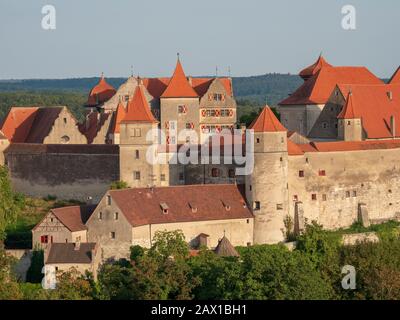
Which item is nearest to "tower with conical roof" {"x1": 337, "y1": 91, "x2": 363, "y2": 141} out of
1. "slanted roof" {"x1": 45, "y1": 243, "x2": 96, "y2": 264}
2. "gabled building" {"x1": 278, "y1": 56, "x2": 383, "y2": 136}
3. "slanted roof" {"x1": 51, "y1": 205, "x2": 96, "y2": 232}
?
"gabled building" {"x1": 278, "y1": 56, "x2": 383, "y2": 136}

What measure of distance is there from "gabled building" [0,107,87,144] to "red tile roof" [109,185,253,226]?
13.0 meters

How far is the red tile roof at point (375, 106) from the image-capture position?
71625 mm

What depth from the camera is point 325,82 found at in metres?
77.2

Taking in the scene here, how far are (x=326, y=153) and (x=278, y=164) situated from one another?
156 inches

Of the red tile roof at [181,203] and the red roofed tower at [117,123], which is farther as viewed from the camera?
the red roofed tower at [117,123]

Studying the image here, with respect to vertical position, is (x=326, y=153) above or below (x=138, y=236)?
above

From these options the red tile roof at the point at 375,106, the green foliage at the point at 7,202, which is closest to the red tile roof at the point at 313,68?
the red tile roof at the point at 375,106

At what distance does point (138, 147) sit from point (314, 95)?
553 inches

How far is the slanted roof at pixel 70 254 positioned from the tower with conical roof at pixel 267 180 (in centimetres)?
781

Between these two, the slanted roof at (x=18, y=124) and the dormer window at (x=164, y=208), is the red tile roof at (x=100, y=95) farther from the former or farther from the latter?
the dormer window at (x=164, y=208)

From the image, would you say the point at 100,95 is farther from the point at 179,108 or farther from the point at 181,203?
the point at 181,203
